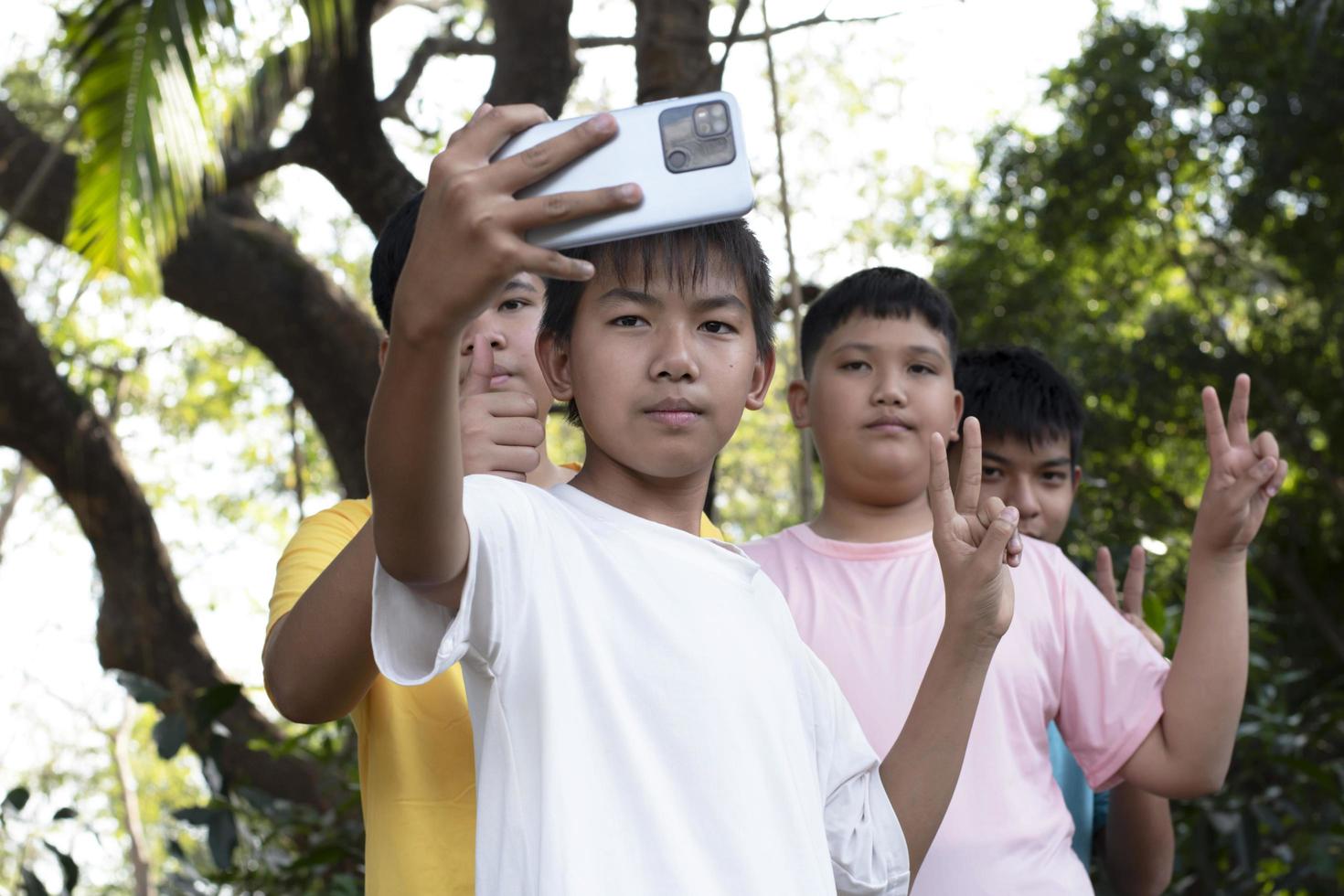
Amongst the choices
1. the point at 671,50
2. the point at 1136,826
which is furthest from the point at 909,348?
the point at 671,50

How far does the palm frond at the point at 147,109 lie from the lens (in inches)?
134

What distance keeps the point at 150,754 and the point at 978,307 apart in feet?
28.0

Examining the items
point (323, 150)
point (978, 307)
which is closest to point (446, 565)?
point (323, 150)

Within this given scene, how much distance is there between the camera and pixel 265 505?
11664 mm

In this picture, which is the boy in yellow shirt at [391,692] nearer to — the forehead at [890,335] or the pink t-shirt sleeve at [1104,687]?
the forehead at [890,335]

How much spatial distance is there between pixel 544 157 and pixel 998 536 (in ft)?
1.91

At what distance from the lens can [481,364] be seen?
143 cm

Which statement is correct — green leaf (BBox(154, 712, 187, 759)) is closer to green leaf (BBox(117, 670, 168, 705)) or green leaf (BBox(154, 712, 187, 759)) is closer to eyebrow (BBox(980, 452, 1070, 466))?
green leaf (BBox(117, 670, 168, 705))

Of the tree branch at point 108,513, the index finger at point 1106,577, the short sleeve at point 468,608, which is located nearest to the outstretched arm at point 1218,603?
the index finger at point 1106,577

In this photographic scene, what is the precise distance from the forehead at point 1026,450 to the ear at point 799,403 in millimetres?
333

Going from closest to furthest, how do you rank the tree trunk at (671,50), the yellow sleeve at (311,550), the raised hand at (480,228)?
the raised hand at (480,228) → the yellow sleeve at (311,550) → the tree trunk at (671,50)

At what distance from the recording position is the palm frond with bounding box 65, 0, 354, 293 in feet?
11.2

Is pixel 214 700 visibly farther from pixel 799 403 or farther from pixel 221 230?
pixel 221 230

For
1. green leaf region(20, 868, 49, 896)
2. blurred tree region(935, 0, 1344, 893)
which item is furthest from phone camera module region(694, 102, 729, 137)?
blurred tree region(935, 0, 1344, 893)
